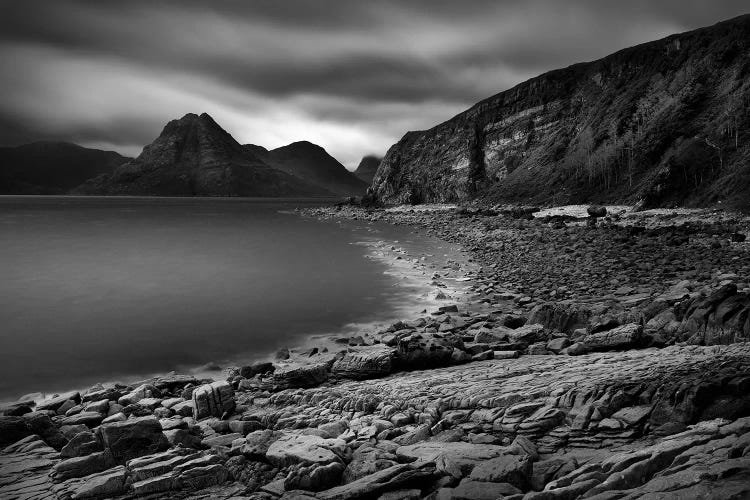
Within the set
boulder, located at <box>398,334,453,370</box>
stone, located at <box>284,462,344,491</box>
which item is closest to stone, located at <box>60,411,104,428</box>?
stone, located at <box>284,462,344,491</box>

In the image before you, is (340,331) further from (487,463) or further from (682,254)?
(682,254)

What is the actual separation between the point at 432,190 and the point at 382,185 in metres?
25.6

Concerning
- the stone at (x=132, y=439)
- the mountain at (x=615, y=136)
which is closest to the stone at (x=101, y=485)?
the stone at (x=132, y=439)

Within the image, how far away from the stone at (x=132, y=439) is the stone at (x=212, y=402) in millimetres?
1555

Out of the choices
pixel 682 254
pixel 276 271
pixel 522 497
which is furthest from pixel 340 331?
pixel 682 254

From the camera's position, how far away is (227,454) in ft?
22.7

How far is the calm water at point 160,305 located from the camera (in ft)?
43.3

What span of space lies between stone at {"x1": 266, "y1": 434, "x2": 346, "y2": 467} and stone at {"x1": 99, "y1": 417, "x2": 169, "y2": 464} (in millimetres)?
1912

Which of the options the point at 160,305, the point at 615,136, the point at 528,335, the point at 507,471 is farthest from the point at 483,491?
the point at 615,136

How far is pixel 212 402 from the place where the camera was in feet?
28.5

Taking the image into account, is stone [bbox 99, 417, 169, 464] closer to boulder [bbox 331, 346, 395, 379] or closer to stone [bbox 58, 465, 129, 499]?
stone [bbox 58, 465, 129, 499]

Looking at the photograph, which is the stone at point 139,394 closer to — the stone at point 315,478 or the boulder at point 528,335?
the stone at point 315,478

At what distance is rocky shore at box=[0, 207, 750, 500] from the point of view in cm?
507

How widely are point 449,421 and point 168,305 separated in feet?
54.3
